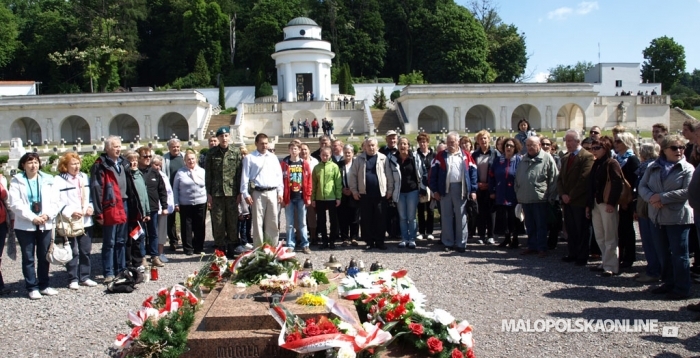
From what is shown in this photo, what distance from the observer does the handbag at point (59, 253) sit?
21.6ft

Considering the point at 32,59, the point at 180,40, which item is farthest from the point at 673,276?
the point at 32,59

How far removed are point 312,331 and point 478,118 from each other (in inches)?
1618

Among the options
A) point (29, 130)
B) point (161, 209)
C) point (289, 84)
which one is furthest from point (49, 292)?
point (29, 130)

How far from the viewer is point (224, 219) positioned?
848 cm

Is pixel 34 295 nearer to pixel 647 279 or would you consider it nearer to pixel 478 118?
pixel 647 279

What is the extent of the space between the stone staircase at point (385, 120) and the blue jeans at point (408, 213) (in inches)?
1111

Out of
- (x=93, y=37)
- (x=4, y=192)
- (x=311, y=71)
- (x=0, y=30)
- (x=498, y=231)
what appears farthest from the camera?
(x=0, y=30)

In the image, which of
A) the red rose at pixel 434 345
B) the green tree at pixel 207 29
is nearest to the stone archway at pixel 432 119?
the green tree at pixel 207 29

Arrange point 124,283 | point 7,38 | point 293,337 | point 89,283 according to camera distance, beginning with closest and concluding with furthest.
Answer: point 293,337
point 124,283
point 89,283
point 7,38

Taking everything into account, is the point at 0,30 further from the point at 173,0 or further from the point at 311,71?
the point at 311,71

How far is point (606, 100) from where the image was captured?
4200 centimetres

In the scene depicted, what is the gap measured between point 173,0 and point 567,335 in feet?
177

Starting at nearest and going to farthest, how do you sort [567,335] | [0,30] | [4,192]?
1. [567,335]
2. [4,192]
3. [0,30]

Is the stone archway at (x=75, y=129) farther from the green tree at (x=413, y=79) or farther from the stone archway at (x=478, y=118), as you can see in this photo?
the stone archway at (x=478, y=118)
